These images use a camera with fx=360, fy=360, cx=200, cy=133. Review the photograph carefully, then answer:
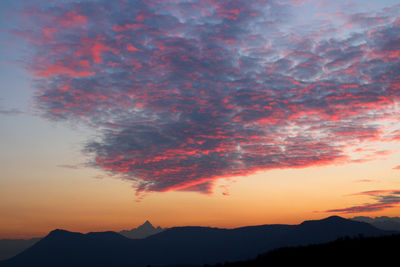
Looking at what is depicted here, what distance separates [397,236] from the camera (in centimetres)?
8869

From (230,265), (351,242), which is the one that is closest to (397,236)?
(351,242)

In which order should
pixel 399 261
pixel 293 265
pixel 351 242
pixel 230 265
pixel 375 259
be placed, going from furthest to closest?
pixel 230 265 < pixel 351 242 < pixel 293 265 < pixel 375 259 < pixel 399 261

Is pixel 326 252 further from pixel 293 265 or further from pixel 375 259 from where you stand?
pixel 375 259

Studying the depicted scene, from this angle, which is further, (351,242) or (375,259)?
(351,242)

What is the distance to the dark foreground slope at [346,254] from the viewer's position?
247 ft

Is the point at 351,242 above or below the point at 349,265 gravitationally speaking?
above

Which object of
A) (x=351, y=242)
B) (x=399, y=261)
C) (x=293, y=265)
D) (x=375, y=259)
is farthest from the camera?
(x=351, y=242)

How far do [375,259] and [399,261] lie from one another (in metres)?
6.13

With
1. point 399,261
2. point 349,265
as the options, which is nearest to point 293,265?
point 349,265

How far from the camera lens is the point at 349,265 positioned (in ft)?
244

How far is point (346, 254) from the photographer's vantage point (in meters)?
82.9

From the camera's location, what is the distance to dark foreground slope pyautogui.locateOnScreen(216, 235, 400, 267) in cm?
7531

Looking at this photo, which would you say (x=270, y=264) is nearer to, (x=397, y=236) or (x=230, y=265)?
(x=230, y=265)

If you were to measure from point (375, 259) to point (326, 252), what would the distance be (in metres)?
17.1
